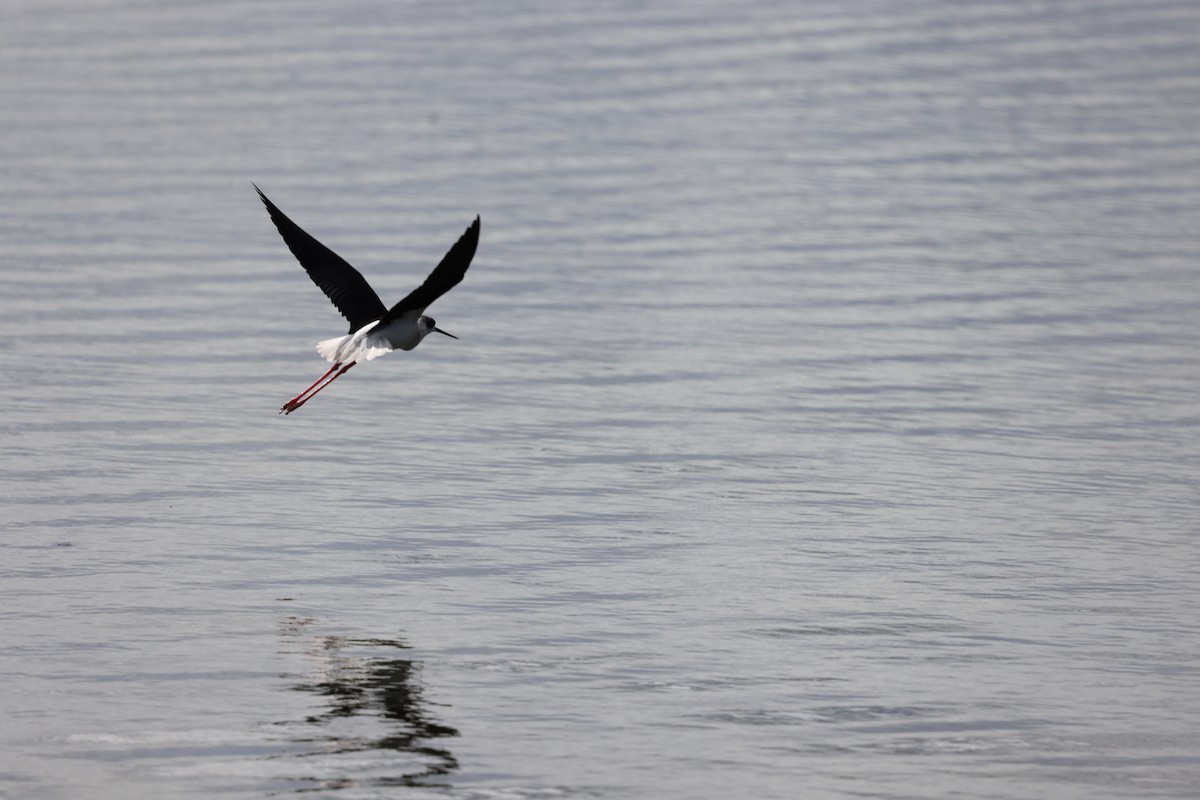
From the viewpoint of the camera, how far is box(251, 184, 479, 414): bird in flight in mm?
13945

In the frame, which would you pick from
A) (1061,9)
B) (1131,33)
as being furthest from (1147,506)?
(1061,9)

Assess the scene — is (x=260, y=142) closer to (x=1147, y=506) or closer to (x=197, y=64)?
(x=197, y=64)

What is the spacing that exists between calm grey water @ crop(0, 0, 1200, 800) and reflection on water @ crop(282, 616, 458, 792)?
32 millimetres

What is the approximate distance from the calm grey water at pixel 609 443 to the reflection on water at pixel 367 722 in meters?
0.03

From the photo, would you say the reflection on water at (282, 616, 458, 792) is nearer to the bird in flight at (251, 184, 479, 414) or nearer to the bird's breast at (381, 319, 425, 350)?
the bird in flight at (251, 184, 479, 414)

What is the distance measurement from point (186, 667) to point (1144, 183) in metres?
19.3

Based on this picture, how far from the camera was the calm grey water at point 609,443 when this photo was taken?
10.3 metres

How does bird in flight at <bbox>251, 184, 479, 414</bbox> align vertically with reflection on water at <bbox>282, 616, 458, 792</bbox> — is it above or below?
above

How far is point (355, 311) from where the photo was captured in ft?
48.3

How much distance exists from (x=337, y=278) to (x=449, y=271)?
230 cm

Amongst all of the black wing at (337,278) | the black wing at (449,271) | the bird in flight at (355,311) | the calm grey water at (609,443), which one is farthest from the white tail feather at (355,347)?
the calm grey water at (609,443)

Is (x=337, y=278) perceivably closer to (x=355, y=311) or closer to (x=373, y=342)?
(x=355, y=311)

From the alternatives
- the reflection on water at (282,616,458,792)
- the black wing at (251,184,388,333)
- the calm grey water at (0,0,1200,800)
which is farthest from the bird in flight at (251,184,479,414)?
the reflection on water at (282,616,458,792)

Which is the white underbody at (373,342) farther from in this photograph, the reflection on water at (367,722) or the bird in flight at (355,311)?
the reflection on water at (367,722)
